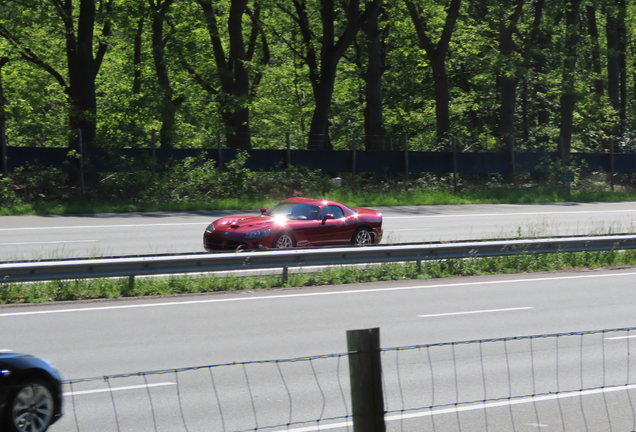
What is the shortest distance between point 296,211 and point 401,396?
10352 mm

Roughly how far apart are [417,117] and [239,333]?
3481cm

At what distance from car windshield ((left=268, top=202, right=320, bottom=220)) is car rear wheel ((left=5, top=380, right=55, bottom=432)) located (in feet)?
37.5

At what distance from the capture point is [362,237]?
1805 centimetres

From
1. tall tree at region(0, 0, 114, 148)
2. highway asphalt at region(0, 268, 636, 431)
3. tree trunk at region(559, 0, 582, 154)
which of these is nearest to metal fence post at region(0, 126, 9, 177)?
tall tree at region(0, 0, 114, 148)

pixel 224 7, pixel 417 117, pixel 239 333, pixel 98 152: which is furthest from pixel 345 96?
pixel 239 333

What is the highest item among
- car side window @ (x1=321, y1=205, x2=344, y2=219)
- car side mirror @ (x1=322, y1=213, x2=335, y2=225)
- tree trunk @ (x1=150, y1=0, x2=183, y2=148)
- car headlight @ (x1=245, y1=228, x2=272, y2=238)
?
tree trunk @ (x1=150, y1=0, x2=183, y2=148)

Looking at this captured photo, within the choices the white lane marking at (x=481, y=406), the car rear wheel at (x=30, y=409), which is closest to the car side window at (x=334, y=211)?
the white lane marking at (x=481, y=406)

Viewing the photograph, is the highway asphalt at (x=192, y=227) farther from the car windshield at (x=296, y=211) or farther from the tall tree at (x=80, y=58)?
the tall tree at (x=80, y=58)

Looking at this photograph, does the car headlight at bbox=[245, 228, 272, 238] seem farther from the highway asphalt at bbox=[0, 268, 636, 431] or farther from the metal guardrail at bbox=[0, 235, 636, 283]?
the highway asphalt at bbox=[0, 268, 636, 431]

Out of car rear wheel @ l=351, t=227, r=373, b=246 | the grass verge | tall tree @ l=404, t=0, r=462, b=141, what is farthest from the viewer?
tall tree @ l=404, t=0, r=462, b=141

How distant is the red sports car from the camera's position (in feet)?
51.9

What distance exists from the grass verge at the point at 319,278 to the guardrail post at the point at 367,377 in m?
9.25

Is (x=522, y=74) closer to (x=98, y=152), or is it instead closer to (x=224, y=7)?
(x=224, y=7)

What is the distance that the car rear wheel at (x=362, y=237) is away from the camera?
17891 mm
